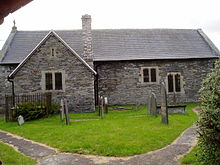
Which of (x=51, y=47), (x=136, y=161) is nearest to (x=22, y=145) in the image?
(x=136, y=161)

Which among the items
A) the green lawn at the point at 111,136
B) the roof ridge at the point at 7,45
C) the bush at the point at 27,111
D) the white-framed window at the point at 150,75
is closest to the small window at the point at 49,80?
the bush at the point at 27,111

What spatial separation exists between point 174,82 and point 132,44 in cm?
508

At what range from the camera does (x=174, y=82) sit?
21891 mm

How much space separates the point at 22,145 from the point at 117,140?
3.24 meters

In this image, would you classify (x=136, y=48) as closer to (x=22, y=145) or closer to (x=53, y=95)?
(x=53, y=95)

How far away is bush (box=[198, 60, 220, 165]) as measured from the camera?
5.22 metres

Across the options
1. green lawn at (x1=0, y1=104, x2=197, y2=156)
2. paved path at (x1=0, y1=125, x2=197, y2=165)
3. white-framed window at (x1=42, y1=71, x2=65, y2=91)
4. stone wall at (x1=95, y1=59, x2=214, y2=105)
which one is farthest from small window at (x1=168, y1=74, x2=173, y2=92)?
paved path at (x1=0, y1=125, x2=197, y2=165)

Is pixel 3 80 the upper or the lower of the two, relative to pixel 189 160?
upper

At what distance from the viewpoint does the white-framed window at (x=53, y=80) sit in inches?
706

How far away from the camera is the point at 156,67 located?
70.9ft

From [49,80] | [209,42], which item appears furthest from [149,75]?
[49,80]

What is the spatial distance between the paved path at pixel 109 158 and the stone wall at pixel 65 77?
9.10 metres

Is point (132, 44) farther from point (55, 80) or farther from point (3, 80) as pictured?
point (3, 80)

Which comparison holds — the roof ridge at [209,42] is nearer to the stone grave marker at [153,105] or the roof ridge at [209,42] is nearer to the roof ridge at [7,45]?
the stone grave marker at [153,105]
